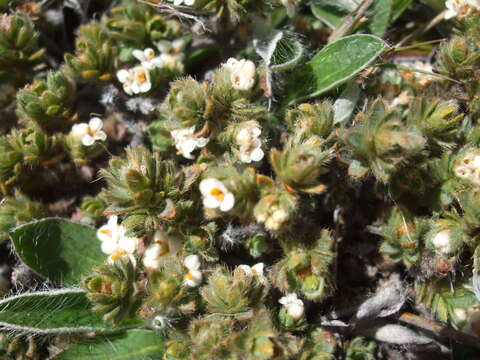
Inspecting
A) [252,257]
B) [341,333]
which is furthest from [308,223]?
[341,333]

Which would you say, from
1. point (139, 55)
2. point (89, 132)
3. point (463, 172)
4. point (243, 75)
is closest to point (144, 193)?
point (243, 75)

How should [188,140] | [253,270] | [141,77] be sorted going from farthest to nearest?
1. [141,77]
2. [188,140]
3. [253,270]

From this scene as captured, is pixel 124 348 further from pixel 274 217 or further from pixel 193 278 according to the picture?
pixel 274 217

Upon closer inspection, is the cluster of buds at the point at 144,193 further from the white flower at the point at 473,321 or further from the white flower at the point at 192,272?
the white flower at the point at 473,321

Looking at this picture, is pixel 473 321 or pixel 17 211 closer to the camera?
pixel 473 321

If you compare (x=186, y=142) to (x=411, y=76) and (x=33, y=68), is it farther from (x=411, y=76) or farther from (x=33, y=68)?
(x=411, y=76)

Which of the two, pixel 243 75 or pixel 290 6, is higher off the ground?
pixel 290 6
